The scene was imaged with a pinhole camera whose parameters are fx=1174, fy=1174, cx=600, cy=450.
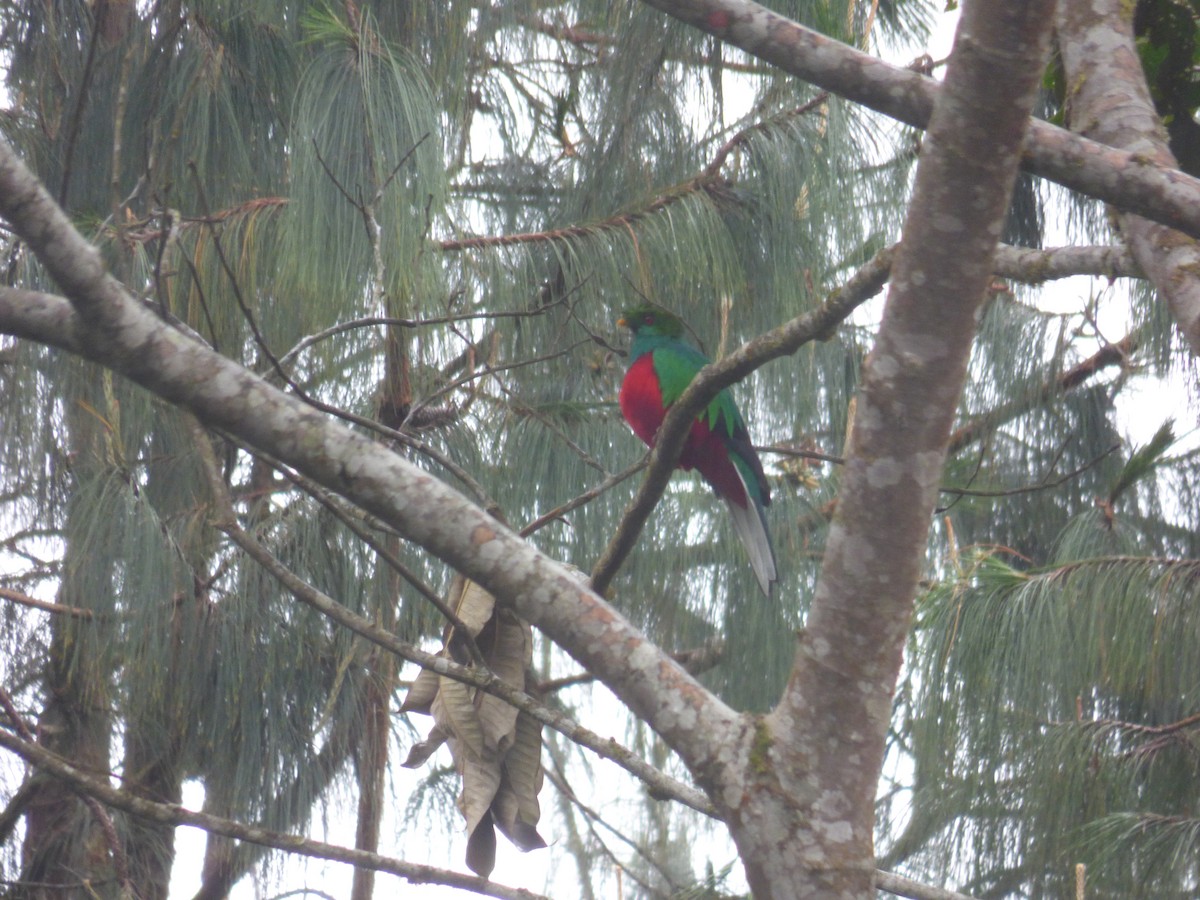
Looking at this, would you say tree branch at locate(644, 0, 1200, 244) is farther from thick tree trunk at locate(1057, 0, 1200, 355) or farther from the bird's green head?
the bird's green head

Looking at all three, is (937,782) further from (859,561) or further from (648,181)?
(859,561)

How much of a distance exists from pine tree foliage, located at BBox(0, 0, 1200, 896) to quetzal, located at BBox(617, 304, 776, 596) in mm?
154

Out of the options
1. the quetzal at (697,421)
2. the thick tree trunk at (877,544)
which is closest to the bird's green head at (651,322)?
the quetzal at (697,421)

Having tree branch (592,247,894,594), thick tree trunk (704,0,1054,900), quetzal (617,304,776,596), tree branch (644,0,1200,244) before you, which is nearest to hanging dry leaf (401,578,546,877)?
tree branch (592,247,894,594)

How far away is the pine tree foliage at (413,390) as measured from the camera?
8.36ft

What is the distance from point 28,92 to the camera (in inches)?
117

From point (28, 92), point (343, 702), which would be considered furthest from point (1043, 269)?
point (28, 92)

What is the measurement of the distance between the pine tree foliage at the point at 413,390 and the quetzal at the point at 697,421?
15 cm

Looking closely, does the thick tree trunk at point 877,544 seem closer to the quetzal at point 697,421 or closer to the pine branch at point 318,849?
the pine branch at point 318,849

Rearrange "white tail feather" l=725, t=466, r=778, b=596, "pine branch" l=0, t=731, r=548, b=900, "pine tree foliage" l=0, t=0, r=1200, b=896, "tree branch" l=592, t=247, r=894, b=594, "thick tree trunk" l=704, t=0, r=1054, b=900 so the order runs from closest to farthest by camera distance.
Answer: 1. "thick tree trunk" l=704, t=0, r=1054, b=900
2. "tree branch" l=592, t=247, r=894, b=594
3. "pine branch" l=0, t=731, r=548, b=900
4. "pine tree foliage" l=0, t=0, r=1200, b=896
5. "white tail feather" l=725, t=466, r=778, b=596

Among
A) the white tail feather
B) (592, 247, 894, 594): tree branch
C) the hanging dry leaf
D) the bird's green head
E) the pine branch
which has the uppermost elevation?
the bird's green head

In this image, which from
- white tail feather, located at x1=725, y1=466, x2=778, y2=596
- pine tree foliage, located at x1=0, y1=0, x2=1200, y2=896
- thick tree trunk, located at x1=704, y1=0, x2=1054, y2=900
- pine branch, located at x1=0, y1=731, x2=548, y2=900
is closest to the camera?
thick tree trunk, located at x1=704, y1=0, x2=1054, y2=900

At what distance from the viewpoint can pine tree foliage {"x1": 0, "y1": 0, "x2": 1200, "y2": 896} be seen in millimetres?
2549

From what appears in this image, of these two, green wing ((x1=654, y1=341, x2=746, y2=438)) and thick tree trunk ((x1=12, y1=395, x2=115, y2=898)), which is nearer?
thick tree trunk ((x1=12, y1=395, x2=115, y2=898))
